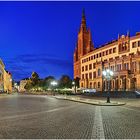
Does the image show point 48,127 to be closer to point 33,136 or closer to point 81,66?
point 33,136

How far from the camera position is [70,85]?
152 metres

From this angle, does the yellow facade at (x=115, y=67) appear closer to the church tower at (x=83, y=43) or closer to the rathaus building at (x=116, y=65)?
the rathaus building at (x=116, y=65)

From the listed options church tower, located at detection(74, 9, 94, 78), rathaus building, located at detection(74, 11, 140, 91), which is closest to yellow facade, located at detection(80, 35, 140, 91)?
rathaus building, located at detection(74, 11, 140, 91)

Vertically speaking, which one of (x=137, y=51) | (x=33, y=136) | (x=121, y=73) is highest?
(x=137, y=51)

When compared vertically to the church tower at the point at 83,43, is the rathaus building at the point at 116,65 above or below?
below

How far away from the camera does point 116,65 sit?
9819cm

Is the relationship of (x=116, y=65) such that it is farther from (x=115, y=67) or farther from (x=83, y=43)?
(x=83, y=43)

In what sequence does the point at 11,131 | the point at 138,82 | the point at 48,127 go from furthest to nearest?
the point at 138,82 < the point at 48,127 < the point at 11,131

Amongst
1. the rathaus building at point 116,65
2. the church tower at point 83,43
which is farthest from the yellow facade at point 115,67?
the church tower at point 83,43

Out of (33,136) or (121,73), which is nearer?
(33,136)

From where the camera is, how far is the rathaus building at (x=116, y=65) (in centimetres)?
8819

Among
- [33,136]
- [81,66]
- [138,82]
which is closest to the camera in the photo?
[33,136]

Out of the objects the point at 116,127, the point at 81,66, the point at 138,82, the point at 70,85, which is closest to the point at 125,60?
the point at 138,82

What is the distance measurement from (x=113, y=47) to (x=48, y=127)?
94655 mm
